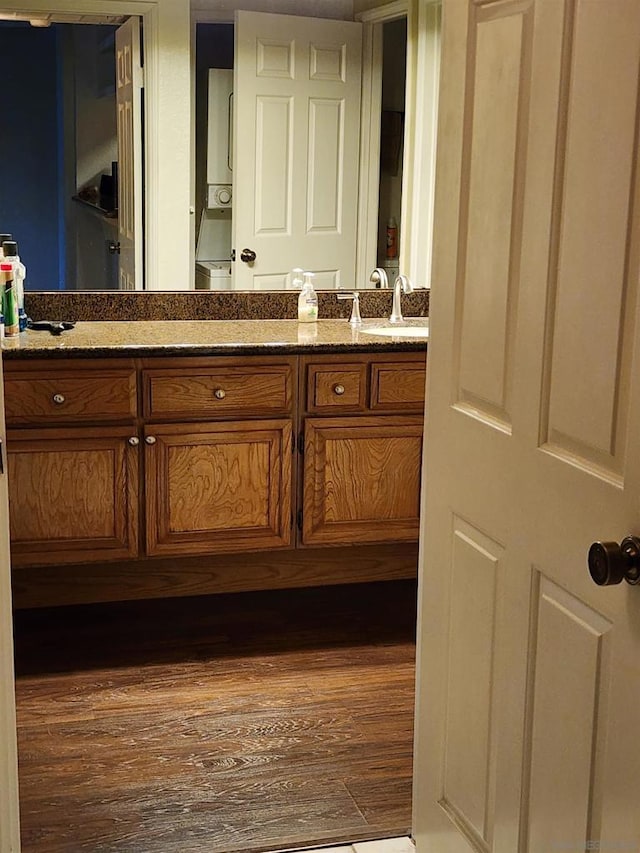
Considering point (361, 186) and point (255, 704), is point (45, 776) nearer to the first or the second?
point (255, 704)

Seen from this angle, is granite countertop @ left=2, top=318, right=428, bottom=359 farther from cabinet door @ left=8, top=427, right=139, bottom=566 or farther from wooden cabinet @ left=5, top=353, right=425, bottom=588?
cabinet door @ left=8, top=427, right=139, bottom=566

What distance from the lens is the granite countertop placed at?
3211mm

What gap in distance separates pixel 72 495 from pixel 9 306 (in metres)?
0.61

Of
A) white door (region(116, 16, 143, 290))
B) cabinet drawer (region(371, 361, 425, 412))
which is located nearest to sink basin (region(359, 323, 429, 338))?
cabinet drawer (region(371, 361, 425, 412))

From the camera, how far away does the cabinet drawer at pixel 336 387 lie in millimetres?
3426

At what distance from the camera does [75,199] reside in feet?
12.0

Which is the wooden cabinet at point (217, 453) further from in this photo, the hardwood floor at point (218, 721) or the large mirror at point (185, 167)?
the large mirror at point (185, 167)

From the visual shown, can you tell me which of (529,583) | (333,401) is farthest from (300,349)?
(529,583)

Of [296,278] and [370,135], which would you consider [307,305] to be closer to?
[296,278]

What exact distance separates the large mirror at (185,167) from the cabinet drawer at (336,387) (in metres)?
0.62

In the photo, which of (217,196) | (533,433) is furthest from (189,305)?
(533,433)

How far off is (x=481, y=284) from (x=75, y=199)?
2195 mm

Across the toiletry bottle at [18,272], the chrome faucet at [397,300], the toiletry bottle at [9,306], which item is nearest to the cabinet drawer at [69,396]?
the toiletry bottle at [9,306]

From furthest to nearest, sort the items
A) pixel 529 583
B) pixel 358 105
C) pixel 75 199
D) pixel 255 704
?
pixel 358 105, pixel 75 199, pixel 255 704, pixel 529 583
